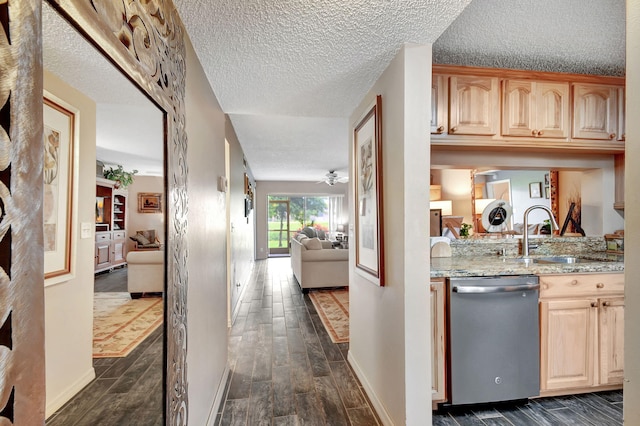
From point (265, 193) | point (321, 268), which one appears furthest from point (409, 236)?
point (265, 193)

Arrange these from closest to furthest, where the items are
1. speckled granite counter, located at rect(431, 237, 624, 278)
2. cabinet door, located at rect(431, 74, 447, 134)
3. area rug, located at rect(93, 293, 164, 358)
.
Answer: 1. area rug, located at rect(93, 293, 164, 358)
2. cabinet door, located at rect(431, 74, 447, 134)
3. speckled granite counter, located at rect(431, 237, 624, 278)

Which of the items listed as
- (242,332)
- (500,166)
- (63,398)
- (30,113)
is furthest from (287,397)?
(500,166)

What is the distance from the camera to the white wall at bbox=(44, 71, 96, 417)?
0.56 m

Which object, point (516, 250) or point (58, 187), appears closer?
point (58, 187)

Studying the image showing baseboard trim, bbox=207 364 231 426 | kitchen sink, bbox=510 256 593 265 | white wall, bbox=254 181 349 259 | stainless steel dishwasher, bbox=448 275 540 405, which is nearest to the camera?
Answer: baseboard trim, bbox=207 364 231 426

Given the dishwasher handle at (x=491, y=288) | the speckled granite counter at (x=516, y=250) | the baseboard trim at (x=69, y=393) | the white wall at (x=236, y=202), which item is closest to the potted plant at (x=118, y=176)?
the baseboard trim at (x=69, y=393)

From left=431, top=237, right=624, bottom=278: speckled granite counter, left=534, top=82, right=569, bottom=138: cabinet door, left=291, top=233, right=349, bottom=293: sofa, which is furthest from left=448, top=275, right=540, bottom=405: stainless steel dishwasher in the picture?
left=291, top=233, right=349, bottom=293: sofa

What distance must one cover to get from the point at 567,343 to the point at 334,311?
2.52 metres

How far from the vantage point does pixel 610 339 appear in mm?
2051

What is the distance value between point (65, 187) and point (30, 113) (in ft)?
0.53

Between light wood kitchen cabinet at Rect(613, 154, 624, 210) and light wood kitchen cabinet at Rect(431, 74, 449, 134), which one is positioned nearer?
light wood kitchen cabinet at Rect(431, 74, 449, 134)

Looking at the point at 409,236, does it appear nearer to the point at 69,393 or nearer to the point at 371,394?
the point at 371,394

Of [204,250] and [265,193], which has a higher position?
[265,193]

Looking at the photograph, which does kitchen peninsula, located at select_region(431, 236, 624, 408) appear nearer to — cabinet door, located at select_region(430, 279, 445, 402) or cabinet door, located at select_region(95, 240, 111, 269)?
cabinet door, located at select_region(430, 279, 445, 402)
